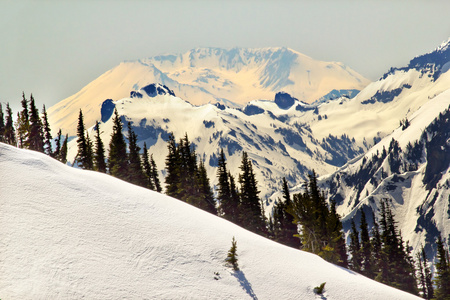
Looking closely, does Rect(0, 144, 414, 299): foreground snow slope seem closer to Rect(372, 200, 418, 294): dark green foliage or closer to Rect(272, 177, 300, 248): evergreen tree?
Rect(272, 177, 300, 248): evergreen tree

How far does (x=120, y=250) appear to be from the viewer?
20297 millimetres

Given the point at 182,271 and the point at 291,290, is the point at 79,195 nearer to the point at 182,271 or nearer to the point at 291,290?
the point at 182,271

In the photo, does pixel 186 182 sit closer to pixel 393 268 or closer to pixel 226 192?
pixel 226 192

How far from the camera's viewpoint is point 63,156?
80.9 m

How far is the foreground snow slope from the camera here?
57.8 ft

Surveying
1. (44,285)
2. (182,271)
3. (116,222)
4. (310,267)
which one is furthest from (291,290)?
(44,285)

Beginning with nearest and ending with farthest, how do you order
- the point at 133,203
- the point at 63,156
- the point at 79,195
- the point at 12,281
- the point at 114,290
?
the point at 12,281 < the point at 114,290 < the point at 79,195 < the point at 133,203 < the point at 63,156

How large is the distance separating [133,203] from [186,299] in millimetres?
7318

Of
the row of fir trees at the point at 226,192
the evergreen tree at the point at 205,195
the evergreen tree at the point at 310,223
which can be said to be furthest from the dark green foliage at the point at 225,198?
the evergreen tree at the point at 310,223

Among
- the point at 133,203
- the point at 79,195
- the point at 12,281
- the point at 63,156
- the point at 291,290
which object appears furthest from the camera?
the point at 63,156

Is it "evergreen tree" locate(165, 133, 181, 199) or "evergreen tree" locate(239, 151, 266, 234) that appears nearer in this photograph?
"evergreen tree" locate(165, 133, 181, 199)

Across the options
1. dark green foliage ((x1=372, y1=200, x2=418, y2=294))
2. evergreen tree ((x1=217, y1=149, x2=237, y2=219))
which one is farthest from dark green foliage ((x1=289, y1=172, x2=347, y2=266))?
dark green foliage ((x1=372, y1=200, x2=418, y2=294))

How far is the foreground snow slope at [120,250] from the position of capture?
694 inches

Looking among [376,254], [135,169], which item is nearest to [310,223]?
[135,169]
